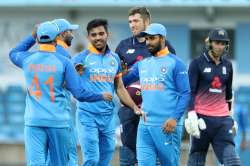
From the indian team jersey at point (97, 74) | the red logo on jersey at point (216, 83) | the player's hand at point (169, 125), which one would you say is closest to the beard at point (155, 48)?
the indian team jersey at point (97, 74)

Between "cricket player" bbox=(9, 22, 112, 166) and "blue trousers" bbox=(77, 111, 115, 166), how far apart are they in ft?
3.09

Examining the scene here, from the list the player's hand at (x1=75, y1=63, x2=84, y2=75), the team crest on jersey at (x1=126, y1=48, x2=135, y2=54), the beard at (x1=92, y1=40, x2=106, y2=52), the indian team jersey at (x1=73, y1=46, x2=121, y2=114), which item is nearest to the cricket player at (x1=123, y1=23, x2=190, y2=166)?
the indian team jersey at (x1=73, y1=46, x2=121, y2=114)

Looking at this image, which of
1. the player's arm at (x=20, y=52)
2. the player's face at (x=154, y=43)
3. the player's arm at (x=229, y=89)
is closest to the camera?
the player's arm at (x=20, y=52)

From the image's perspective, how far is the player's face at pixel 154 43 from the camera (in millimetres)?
10617

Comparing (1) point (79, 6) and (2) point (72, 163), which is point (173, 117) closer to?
(2) point (72, 163)

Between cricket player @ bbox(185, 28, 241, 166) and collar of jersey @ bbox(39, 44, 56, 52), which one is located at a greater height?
collar of jersey @ bbox(39, 44, 56, 52)

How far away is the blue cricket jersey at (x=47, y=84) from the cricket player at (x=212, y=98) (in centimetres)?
178

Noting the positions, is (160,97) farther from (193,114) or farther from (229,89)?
(229,89)

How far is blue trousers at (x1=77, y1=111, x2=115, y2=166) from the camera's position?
10898mm

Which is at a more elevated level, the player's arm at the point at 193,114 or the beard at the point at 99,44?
the beard at the point at 99,44

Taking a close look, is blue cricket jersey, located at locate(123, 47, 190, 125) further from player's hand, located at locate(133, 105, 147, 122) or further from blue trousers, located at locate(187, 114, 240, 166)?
blue trousers, located at locate(187, 114, 240, 166)

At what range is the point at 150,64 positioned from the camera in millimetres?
10672

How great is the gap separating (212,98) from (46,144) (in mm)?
2351

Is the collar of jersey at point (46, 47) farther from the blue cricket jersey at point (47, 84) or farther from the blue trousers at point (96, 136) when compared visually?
the blue trousers at point (96, 136)
